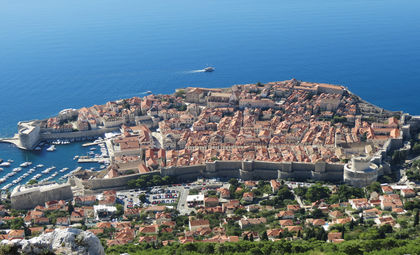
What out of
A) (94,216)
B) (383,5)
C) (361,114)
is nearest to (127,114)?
(94,216)

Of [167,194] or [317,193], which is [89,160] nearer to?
[167,194]

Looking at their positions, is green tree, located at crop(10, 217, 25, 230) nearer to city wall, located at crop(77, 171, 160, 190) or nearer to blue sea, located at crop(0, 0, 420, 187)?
city wall, located at crop(77, 171, 160, 190)

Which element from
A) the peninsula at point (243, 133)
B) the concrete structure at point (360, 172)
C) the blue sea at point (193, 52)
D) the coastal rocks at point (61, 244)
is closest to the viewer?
the coastal rocks at point (61, 244)

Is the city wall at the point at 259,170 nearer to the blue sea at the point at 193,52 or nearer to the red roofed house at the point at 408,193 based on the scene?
the red roofed house at the point at 408,193

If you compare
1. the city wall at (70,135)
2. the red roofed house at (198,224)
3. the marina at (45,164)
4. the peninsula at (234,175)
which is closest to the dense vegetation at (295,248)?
the peninsula at (234,175)

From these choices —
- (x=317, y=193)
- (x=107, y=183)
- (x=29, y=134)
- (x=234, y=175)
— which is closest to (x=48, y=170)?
(x=29, y=134)

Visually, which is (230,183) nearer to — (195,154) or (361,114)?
(195,154)

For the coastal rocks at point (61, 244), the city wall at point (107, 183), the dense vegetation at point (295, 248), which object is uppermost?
the coastal rocks at point (61, 244)
